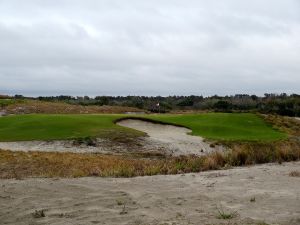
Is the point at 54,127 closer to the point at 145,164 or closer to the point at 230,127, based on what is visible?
the point at 230,127

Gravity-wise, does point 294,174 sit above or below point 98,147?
above

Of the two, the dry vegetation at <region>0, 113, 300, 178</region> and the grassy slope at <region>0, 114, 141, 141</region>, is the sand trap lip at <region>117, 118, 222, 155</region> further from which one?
the dry vegetation at <region>0, 113, 300, 178</region>

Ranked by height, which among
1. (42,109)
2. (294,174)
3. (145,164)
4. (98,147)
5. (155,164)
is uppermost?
(42,109)

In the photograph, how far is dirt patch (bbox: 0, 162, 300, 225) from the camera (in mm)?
8438

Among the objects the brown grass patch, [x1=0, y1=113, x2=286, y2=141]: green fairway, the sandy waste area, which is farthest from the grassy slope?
the brown grass patch

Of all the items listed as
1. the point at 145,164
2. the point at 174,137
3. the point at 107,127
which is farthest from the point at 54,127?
the point at 145,164

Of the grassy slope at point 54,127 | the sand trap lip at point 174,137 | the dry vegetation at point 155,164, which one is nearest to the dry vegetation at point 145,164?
the dry vegetation at point 155,164

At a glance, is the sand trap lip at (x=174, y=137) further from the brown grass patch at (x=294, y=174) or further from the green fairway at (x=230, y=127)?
the brown grass patch at (x=294, y=174)

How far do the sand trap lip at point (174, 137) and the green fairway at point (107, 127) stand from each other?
1071 millimetres

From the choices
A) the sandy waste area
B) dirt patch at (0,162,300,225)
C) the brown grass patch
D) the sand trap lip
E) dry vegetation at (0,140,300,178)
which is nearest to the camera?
dirt patch at (0,162,300,225)

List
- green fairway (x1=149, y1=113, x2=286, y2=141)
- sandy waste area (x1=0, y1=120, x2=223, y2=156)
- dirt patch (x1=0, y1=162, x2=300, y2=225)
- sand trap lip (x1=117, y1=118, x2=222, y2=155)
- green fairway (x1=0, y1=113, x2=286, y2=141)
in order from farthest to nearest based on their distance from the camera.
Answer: green fairway (x1=149, y1=113, x2=286, y2=141) < green fairway (x1=0, y1=113, x2=286, y2=141) < sand trap lip (x1=117, y1=118, x2=222, y2=155) < sandy waste area (x1=0, y1=120, x2=223, y2=156) < dirt patch (x1=0, y1=162, x2=300, y2=225)

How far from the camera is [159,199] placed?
9961mm

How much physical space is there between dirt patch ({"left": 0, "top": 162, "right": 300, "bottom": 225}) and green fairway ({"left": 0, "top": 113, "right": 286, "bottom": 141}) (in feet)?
63.2

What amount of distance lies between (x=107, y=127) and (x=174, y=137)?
444 centimetres
